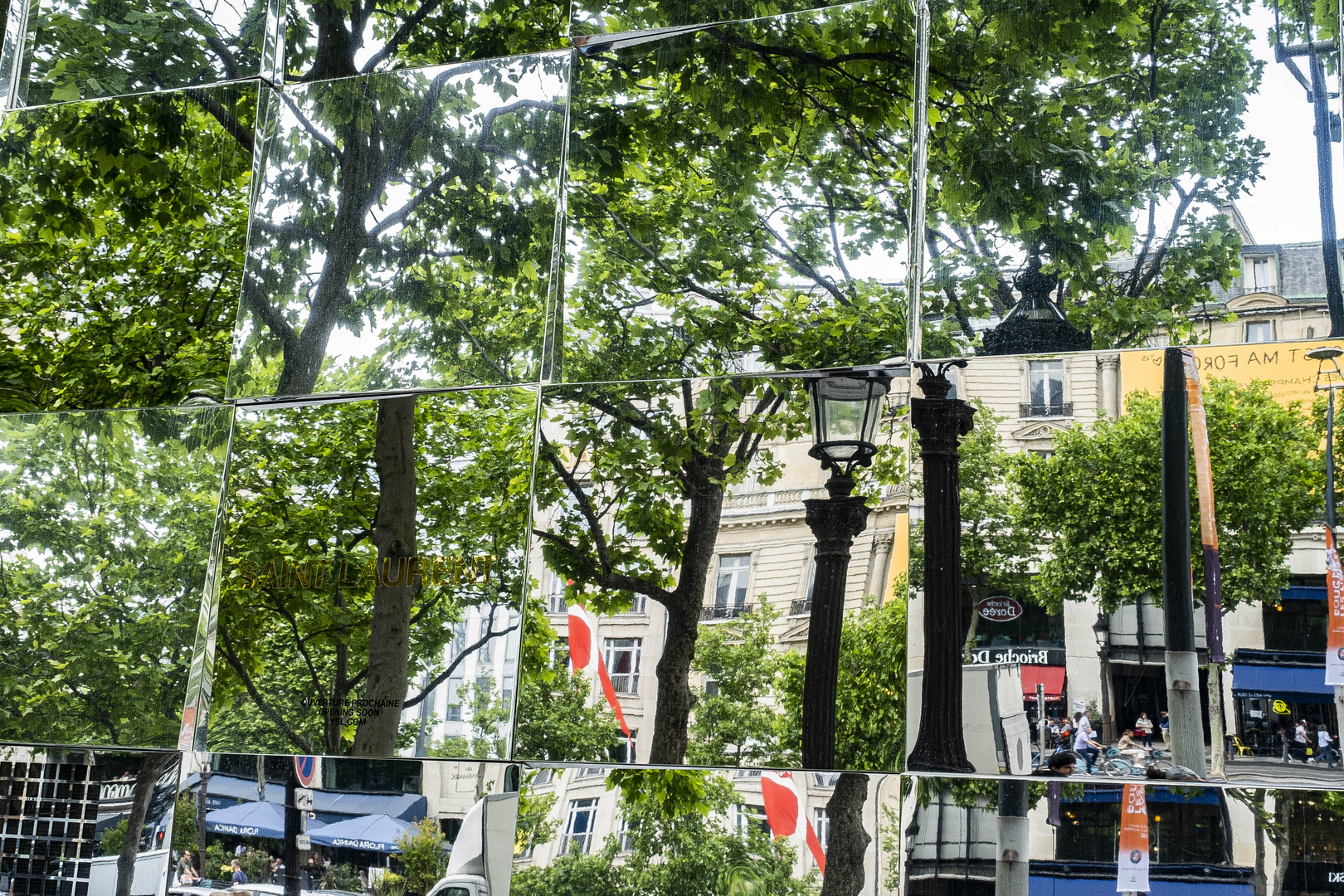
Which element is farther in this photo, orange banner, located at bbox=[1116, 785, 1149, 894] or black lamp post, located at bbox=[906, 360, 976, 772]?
black lamp post, located at bbox=[906, 360, 976, 772]

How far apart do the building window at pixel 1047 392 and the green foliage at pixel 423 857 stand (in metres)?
2.16

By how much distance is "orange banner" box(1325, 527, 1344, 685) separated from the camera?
2820 millimetres

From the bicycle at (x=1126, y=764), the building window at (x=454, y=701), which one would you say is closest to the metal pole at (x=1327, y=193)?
the bicycle at (x=1126, y=764)

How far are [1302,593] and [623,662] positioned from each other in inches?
71.9

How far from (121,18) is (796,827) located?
12.6 ft

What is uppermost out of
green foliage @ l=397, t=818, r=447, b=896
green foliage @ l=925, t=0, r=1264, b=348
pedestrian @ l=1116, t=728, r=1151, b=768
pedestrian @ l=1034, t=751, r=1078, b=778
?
green foliage @ l=925, t=0, r=1264, b=348

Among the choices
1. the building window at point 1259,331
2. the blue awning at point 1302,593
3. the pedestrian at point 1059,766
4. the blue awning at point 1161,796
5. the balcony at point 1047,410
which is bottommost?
the blue awning at point 1161,796

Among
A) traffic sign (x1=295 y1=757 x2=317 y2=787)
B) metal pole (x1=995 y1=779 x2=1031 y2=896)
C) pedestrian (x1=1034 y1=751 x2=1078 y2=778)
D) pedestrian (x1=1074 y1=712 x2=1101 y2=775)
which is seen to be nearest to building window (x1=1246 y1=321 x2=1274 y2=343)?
pedestrian (x1=1074 y1=712 x2=1101 y2=775)

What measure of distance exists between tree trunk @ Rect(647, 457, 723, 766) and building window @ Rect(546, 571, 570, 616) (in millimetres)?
341

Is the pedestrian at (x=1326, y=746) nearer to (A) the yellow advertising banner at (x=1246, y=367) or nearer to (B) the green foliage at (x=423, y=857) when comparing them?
(A) the yellow advertising banner at (x=1246, y=367)

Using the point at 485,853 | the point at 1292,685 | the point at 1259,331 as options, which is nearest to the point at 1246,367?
the point at 1259,331

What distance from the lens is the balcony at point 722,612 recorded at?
3.28 m

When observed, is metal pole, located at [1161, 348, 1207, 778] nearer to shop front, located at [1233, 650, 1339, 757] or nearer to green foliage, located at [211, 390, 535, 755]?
shop front, located at [1233, 650, 1339, 757]

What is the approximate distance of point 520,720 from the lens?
346 cm
